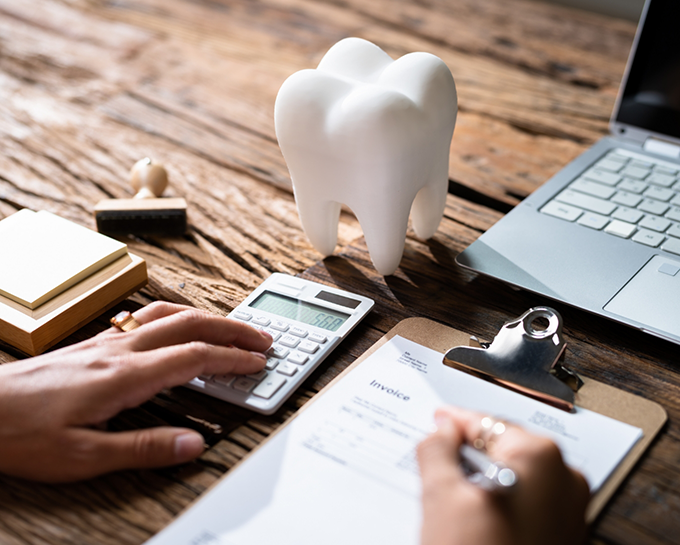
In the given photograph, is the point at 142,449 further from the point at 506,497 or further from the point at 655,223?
the point at 655,223

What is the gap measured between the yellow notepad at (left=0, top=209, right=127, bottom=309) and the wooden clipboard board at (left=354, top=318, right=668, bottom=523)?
A: 11.7 inches

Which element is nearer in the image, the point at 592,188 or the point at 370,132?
the point at 370,132

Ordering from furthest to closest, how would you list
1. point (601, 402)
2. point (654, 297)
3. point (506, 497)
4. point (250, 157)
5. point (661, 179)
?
point (250, 157) < point (661, 179) < point (654, 297) < point (601, 402) < point (506, 497)

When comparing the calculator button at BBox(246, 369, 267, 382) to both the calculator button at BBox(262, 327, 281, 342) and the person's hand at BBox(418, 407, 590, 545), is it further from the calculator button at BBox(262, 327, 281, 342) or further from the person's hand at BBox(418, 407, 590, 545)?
the person's hand at BBox(418, 407, 590, 545)

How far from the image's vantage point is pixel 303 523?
0.45 m

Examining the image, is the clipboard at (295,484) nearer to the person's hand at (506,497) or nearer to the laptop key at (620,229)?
the person's hand at (506,497)

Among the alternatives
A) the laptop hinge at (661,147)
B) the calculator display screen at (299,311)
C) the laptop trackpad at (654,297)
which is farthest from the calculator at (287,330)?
the laptop hinge at (661,147)

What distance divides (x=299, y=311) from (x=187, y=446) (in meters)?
0.21

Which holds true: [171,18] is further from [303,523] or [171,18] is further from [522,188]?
[303,523]

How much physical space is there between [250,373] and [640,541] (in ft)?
1.11

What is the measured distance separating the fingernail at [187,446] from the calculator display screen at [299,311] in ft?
0.60

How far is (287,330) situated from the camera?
2.06ft

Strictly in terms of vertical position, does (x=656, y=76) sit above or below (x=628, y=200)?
above

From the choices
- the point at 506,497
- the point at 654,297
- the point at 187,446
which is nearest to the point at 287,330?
the point at 187,446
